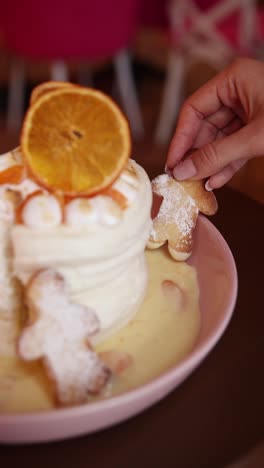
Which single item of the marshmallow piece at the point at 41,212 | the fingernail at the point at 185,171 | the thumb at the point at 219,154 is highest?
the marshmallow piece at the point at 41,212

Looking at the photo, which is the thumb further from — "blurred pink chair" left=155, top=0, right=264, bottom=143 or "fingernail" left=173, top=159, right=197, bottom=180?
"blurred pink chair" left=155, top=0, right=264, bottom=143

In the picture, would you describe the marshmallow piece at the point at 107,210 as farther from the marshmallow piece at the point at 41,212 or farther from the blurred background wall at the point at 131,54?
the blurred background wall at the point at 131,54

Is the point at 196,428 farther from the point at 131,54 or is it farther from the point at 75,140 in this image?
the point at 131,54

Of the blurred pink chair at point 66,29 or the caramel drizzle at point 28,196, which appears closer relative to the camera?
the caramel drizzle at point 28,196

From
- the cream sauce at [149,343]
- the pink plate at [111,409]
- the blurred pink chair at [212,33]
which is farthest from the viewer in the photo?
the blurred pink chair at [212,33]

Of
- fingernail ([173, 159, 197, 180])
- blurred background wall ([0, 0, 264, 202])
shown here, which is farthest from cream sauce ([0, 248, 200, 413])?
blurred background wall ([0, 0, 264, 202])

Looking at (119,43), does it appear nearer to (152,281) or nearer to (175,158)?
(175,158)

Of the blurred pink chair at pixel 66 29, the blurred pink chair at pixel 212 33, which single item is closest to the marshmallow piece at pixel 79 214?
the blurred pink chair at pixel 66 29
